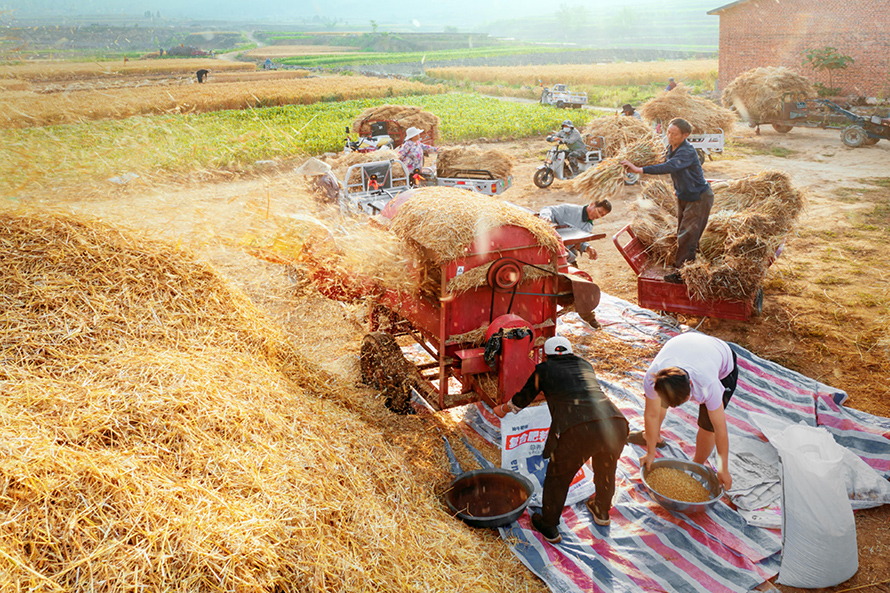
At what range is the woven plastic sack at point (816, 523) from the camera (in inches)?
135

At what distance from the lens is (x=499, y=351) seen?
14.3ft

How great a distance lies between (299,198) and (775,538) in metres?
8.38

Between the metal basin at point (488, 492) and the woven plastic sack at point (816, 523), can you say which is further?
the metal basin at point (488, 492)

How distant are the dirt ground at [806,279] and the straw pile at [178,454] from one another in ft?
3.40

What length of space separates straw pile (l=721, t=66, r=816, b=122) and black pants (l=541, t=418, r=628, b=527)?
19740 millimetres

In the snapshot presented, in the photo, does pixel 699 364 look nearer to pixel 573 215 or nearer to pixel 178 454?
pixel 178 454

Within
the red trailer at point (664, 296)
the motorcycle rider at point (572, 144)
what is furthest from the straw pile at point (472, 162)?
the red trailer at point (664, 296)

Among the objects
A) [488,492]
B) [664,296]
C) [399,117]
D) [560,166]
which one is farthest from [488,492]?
[399,117]

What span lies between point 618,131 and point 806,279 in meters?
8.09

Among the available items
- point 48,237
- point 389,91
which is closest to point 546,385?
point 48,237

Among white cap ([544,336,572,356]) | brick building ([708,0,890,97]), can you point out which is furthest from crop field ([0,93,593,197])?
white cap ([544,336,572,356])

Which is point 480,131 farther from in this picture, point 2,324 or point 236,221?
point 2,324

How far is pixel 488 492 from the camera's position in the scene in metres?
4.25

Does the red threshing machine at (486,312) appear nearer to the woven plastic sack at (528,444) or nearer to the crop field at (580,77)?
the woven plastic sack at (528,444)
